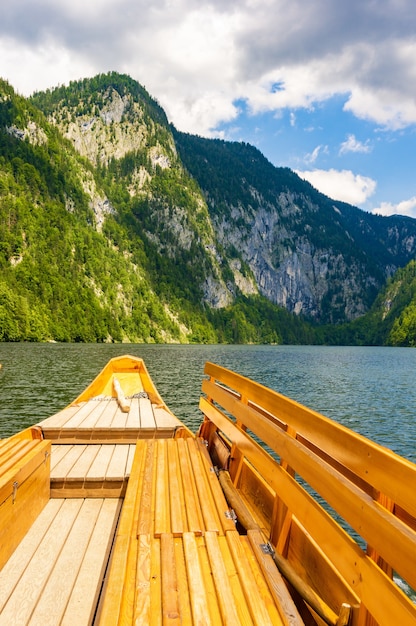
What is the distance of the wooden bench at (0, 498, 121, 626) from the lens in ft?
11.4

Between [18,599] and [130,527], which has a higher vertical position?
[130,527]

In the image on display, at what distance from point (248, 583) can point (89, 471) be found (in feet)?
12.1

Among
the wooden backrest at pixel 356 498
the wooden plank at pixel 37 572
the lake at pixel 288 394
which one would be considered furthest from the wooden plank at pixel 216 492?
the lake at pixel 288 394

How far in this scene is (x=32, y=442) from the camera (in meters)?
6.12

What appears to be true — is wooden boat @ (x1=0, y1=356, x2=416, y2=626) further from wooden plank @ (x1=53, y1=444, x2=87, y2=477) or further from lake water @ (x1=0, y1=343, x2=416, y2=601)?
lake water @ (x1=0, y1=343, x2=416, y2=601)

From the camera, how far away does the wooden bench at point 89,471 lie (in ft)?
19.1

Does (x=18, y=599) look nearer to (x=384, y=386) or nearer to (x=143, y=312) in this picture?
(x=384, y=386)

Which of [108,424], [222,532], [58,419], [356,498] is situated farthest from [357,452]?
[58,419]

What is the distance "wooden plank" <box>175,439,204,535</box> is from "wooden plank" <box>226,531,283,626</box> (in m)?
0.36

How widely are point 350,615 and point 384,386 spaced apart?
158 ft

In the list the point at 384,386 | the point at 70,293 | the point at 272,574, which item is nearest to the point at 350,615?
the point at 272,574

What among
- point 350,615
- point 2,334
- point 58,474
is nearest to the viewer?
point 350,615

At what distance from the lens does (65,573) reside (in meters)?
4.02

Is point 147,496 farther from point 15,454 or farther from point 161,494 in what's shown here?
point 15,454
